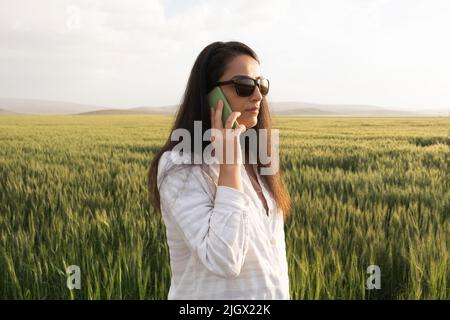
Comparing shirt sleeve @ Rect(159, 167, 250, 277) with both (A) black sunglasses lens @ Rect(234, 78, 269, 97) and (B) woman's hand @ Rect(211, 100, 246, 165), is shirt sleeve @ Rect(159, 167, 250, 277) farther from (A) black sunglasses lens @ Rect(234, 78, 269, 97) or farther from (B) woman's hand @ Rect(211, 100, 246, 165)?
(A) black sunglasses lens @ Rect(234, 78, 269, 97)

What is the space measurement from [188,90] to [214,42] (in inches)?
6.4

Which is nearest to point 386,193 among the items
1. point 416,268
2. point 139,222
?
point 416,268

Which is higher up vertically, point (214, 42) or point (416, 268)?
point (214, 42)

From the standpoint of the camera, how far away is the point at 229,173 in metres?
1.36

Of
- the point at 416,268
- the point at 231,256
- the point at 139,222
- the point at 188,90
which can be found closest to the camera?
the point at 231,256

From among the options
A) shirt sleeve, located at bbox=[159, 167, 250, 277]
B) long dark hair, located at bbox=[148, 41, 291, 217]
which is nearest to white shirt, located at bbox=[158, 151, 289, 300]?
shirt sleeve, located at bbox=[159, 167, 250, 277]

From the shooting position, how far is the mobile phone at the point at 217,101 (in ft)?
4.73

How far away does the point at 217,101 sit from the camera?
4.78 feet

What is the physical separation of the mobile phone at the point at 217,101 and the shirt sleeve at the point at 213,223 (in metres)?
0.20

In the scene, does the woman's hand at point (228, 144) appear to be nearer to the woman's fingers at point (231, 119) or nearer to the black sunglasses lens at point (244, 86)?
the woman's fingers at point (231, 119)

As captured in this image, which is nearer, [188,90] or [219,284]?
[219,284]

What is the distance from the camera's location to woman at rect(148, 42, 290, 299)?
1.33m

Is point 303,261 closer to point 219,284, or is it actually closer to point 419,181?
point 219,284

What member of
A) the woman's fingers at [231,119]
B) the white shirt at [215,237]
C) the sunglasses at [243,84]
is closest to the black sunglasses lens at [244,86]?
the sunglasses at [243,84]
